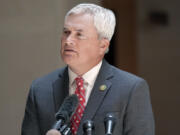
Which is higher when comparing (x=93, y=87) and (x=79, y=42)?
(x=79, y=42)

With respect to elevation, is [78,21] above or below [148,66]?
above

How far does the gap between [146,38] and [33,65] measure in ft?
9.88

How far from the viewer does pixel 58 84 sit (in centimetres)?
339

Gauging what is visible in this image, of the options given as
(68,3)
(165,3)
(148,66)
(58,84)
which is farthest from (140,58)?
(58,84)

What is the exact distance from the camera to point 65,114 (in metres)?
2.60

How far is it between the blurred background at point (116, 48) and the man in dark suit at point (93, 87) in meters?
2.58

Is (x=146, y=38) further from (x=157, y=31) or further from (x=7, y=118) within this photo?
(x=7, y=118)

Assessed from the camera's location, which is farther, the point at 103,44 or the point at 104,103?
the point at 103,44

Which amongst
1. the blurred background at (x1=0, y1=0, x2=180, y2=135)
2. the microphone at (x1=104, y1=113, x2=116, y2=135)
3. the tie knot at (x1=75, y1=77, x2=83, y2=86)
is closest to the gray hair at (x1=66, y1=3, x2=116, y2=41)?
the tie knot at (x1=75, y1=77, x2=83, y2=86)

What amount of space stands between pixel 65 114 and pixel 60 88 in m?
0.77

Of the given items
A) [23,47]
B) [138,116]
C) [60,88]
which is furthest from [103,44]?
[23,47]

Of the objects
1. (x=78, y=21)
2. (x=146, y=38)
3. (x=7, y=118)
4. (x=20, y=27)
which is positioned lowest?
(x=7, y=118)

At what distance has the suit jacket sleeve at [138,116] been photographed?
122 inches

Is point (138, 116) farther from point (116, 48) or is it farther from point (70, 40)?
point (116, 48)
